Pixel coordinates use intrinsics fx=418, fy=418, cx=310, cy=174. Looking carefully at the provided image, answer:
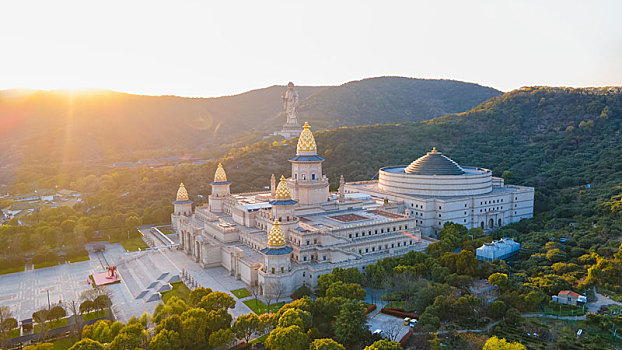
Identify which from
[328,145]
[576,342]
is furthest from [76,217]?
[576,342]

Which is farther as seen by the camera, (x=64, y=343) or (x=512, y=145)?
(x=512, y=145)

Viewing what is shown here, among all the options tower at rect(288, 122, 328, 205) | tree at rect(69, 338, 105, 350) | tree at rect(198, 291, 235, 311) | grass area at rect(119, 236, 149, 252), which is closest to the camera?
tree at rect(69, 338, 105, 350)

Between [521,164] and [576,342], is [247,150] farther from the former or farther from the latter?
[576,342]

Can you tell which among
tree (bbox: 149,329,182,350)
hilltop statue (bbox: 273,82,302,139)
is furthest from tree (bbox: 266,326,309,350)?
hilltop statue (bbox: 273,82,302,139)

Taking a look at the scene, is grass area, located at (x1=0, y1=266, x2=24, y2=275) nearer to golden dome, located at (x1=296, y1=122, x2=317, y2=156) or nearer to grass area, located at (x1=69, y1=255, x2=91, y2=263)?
grass area, located at (x1=69, y1=255, x2=91, y2=263)

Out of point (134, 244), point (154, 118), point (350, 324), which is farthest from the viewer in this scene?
A: point (154, 118)

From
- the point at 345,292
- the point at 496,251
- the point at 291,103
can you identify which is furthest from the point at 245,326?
the point at 291,103

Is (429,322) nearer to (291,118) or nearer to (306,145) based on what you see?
(306,145)
